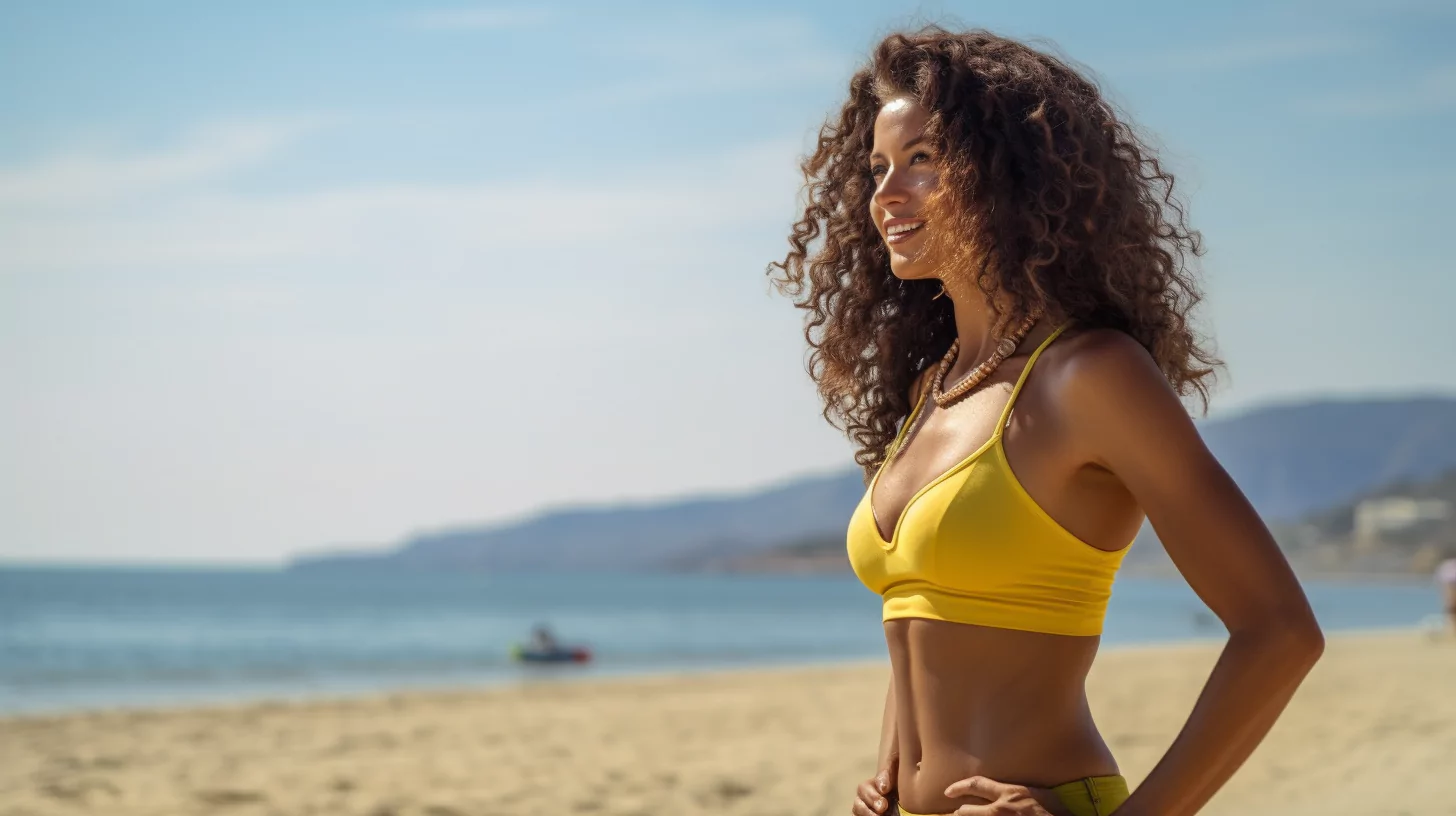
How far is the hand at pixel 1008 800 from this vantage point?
162cm

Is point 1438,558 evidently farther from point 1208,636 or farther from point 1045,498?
point 1045,498

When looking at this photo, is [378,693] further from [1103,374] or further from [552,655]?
[1103,374]

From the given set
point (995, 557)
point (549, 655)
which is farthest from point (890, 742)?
point (549, 655)

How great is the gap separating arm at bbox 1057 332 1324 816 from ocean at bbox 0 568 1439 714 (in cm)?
1947

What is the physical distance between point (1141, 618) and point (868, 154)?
5925cm

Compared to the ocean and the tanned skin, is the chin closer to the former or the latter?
the tanned skin

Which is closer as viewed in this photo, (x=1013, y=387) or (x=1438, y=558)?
(x=1013, y=387)

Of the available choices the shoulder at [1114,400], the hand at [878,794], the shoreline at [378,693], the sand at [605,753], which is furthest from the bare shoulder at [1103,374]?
the shoreline at [378,693]

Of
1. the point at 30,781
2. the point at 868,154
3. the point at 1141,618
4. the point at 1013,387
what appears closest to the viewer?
the point at 1013,387

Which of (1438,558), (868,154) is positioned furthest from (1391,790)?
(1438,558)

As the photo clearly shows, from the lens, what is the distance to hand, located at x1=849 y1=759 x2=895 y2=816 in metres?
1.93

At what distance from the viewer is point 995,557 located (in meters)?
1.67

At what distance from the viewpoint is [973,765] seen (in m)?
1.73

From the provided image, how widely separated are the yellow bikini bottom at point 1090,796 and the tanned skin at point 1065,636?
0.05 feet
